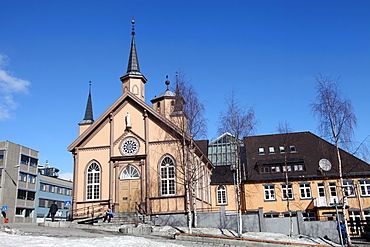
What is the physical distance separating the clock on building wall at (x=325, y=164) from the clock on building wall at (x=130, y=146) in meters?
17.9

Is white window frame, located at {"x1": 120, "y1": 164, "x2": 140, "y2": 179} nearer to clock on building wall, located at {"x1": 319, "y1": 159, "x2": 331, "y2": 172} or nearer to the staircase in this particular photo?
the staircase

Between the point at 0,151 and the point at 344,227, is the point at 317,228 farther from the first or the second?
the point at 0,151

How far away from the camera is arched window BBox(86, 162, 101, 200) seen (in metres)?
27.7

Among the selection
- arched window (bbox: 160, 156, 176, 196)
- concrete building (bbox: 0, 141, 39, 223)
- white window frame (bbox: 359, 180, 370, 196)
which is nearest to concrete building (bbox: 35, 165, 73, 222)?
concrete building (bbox: 0, 141, 39, 223)

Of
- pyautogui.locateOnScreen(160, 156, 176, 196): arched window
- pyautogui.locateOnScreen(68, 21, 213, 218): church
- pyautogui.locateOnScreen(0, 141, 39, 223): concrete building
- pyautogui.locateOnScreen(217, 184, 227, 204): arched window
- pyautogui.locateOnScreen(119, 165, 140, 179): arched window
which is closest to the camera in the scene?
pyautogui.locateOnScreen(68, 21, 213, 218): church

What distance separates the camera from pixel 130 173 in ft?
90.7

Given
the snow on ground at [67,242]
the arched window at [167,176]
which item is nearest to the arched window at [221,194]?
the arched window at [167,176]

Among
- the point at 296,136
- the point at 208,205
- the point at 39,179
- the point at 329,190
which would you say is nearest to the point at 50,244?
the point at 208,205

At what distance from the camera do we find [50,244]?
1209 cm

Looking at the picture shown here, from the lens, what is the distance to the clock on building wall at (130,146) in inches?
1102

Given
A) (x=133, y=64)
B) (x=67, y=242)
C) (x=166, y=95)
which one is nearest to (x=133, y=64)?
(x=133, y=64)

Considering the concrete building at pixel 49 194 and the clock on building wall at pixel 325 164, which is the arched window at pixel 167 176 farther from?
the concrete building at pixel 49 194

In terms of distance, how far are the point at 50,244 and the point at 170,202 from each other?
14310mm

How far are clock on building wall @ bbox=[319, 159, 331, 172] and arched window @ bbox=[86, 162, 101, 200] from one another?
2038 cm
